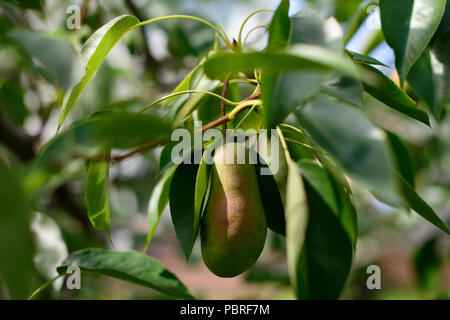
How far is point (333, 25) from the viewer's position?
0.45 metres

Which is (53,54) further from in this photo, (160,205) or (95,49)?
(160,205)

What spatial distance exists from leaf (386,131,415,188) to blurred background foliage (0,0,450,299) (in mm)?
Result: 63

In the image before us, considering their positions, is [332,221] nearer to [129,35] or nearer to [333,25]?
[333,25]

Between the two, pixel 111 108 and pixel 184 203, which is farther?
pixel 111 108

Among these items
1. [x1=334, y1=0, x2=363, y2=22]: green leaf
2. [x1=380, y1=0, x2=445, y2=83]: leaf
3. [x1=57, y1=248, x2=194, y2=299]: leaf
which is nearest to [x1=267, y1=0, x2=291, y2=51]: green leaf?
[x1=380, y1=0, x2=445, y2=83]: leaf

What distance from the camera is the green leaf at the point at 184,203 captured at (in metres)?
0.57

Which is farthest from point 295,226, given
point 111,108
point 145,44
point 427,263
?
point 427,263

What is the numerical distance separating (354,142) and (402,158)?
404 millimetres

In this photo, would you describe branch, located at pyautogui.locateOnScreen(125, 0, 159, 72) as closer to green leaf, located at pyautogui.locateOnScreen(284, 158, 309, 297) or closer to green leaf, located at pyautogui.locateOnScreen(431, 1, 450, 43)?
green leaf, located at pyautogui.locateOnScreen(431, 1, 450, 43)

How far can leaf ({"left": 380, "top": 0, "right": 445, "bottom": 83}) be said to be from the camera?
0.53 metres

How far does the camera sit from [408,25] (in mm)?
547

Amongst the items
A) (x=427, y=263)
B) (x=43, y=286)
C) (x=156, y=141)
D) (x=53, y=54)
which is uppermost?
(x=53, y=54)

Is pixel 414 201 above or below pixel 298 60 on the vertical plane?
below
